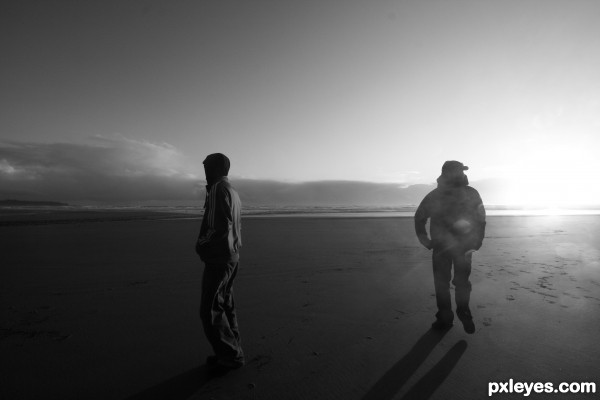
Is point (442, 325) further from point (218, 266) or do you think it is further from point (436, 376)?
point (218, 266)

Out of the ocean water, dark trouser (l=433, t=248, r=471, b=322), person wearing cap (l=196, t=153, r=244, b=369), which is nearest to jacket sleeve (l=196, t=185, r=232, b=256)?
person wearing cap (l=196, t=153, r=244, b=369)

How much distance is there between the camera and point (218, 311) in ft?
11.1

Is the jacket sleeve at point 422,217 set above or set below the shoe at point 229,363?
above

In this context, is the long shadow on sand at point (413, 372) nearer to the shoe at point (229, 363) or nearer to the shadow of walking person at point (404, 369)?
the shadow of walking person at point (404, 369)

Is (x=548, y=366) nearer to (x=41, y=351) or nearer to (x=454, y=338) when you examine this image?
(x=454, y=338)

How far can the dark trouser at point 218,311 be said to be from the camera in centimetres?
328

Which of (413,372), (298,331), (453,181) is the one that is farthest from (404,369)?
(453,181)

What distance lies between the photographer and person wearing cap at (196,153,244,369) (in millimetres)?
3291

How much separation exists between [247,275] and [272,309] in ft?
8.35

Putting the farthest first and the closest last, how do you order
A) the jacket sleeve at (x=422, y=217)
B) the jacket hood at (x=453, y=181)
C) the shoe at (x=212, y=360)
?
the jacket sleeve at (x=422, y=217)
the jacket hood at (x=453, y=181)
the shoe at (x=212, y=360)

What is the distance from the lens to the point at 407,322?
189 inches

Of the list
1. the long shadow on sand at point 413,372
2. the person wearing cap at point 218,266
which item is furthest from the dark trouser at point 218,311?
the long shadow on sand at point 413,372

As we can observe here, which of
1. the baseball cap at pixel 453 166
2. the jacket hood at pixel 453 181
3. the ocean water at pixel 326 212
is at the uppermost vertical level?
the baseball cap at pixel 453 166

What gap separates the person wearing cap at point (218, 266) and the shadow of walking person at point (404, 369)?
152 centimetres
